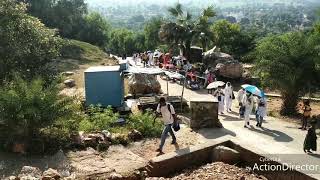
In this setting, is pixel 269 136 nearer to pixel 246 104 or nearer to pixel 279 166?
pixel 246 104

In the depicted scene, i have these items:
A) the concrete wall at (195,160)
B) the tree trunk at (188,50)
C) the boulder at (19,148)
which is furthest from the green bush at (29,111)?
the tree trunk at (188,50)

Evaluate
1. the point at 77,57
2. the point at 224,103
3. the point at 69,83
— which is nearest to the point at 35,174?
the point at 224,103

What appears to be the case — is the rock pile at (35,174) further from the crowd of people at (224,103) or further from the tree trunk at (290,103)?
the tree trunk at (290,103)

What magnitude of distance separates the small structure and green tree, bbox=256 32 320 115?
484cm

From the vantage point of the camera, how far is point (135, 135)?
1170cm

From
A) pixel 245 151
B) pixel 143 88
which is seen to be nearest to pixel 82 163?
pixel 245 151

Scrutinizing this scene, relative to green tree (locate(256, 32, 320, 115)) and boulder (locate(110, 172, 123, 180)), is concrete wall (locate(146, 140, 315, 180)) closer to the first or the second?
boulder (locate(110, 172, 123, 180))

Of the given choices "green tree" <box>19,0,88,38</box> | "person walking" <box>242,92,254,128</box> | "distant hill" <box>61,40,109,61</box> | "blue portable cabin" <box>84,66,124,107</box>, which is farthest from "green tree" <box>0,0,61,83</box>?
"green tree" <box>19,0,88,38</box>

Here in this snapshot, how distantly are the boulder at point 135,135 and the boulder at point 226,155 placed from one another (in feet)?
8.44

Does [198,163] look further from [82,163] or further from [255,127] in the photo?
[255,127]

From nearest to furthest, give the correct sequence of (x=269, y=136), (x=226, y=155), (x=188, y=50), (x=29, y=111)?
(x=29, y=111), (x=226, y=155), (x=269, y=136), (x=188, y=50)

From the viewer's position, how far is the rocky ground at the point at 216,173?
29.5 ft

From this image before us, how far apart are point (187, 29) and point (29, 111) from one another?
59.1 feet

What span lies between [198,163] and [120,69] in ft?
21.7
